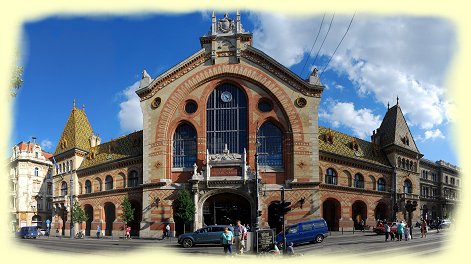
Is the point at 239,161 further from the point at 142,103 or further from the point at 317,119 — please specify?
the point at 142,103

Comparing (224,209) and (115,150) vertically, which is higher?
(115,150)

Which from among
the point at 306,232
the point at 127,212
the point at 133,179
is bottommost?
the point at 306,232

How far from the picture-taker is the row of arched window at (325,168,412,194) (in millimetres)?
47812

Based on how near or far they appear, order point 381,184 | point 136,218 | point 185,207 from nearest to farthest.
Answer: point 185,207 < point 136,218 < point 381,184

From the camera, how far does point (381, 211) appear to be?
5294 cm

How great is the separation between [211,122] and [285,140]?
26.0 feet

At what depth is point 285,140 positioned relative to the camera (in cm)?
4319

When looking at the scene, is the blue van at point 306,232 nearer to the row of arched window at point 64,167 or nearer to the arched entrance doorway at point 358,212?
the arched entrance doorway at point 358,212

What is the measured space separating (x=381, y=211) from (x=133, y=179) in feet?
100

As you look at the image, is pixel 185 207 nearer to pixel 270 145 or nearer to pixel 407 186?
pixel 270 145

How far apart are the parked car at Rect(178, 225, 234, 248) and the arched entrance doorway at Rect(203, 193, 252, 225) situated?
11.4 metres

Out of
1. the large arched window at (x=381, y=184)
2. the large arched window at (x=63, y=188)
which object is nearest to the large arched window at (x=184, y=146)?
the large arched window at (x=63, y=188)

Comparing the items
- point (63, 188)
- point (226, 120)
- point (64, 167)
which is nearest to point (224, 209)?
point (226, 120)

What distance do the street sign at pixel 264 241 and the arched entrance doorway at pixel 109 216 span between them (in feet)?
106
